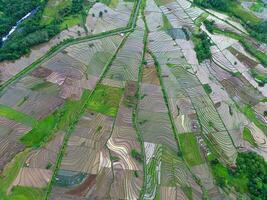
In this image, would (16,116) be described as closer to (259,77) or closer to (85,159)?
(85,159)

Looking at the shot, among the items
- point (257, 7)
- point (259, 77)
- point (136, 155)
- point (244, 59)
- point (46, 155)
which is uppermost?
point (257, 7)

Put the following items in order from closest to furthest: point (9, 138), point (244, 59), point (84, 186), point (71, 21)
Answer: point (84, 186) < point (9, 138) < point (244, 59) < point (71, 21)

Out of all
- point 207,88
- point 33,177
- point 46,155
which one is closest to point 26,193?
point 33,177

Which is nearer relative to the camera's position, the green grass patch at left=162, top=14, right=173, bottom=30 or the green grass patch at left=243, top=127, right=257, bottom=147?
the green grass patch at left=243, top=127, right=257, bottom=147

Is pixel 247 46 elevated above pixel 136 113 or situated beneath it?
elevated above

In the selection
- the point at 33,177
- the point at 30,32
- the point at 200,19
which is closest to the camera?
the point at 33,177

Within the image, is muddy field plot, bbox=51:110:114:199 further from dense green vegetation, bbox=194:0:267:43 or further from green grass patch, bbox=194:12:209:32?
dense green vegetation, bbox=194:0:267:43

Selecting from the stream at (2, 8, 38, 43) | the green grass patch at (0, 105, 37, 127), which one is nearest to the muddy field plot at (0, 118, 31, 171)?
the green grass patch at (0, 105, 37, 127)

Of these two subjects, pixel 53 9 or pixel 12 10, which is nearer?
pixel 12 10
